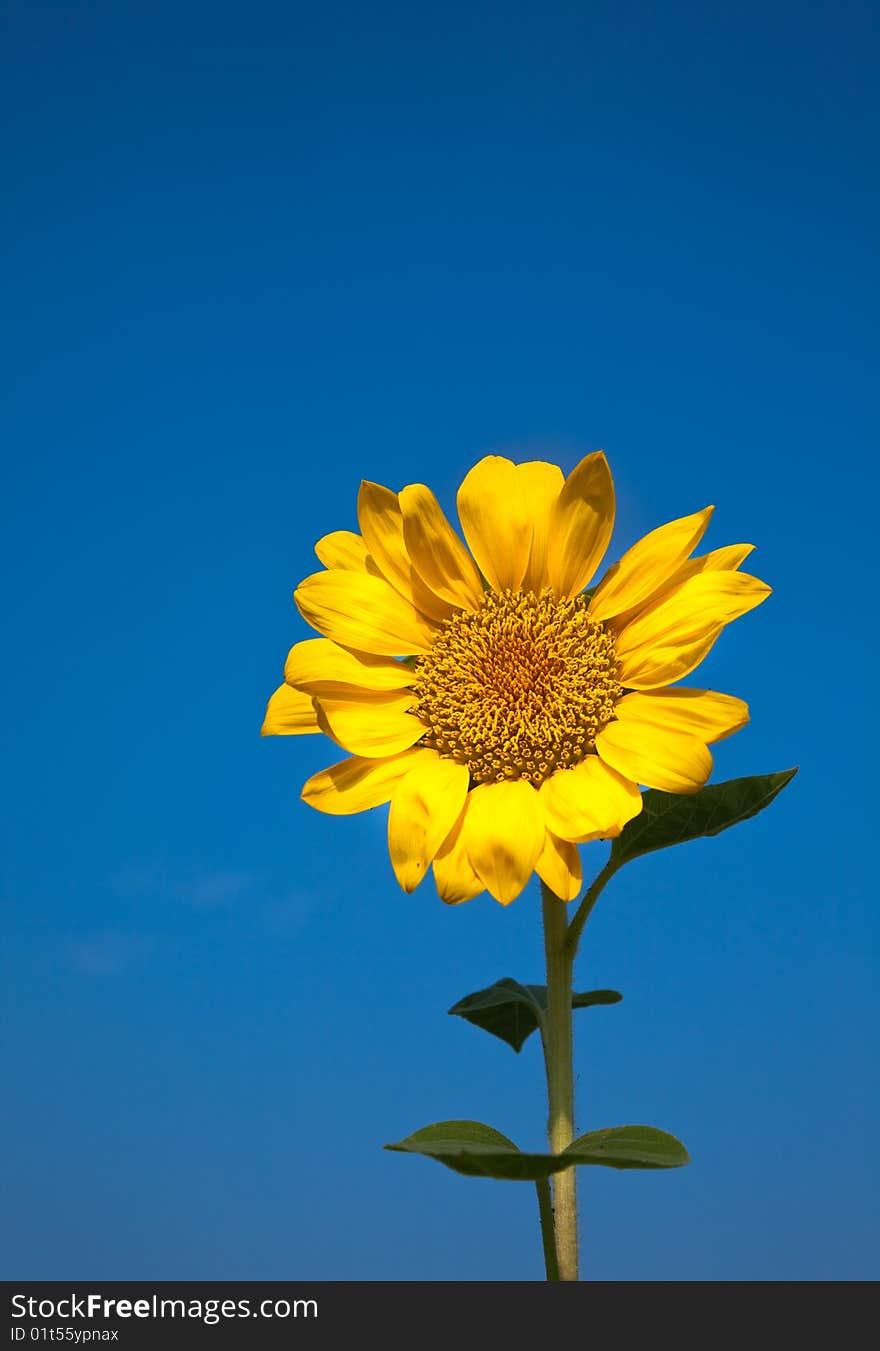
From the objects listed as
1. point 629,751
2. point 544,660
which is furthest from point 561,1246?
point 544,660

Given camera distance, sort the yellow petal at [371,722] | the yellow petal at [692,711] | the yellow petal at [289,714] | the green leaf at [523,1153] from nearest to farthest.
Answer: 1. the green leaf at [523,1153]
2. the yellow petal at [692,711]
3. the yellow petal at [371,722]
4. the yellow petal at [289,714]

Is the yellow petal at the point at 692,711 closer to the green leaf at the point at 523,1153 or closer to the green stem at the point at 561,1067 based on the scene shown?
the green stem at the point at 561,1067

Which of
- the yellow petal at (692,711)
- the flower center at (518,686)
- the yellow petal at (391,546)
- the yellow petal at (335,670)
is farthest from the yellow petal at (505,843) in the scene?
the yellow petal at (391,546)

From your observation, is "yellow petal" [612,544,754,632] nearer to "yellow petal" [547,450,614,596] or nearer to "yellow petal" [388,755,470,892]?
"yellow petal" [547,450,614,596]
